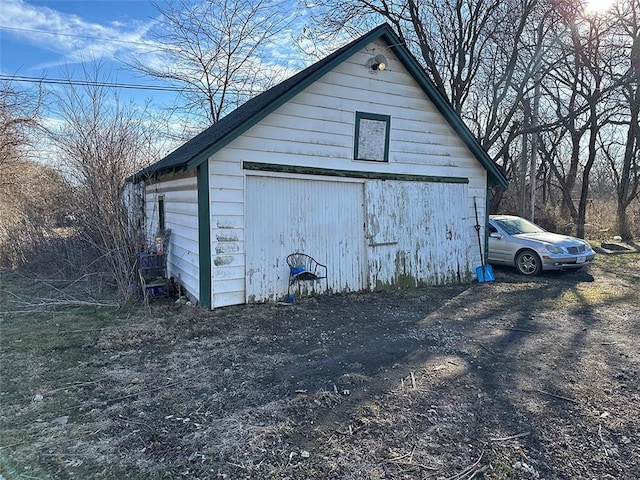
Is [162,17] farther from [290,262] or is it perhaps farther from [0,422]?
[0,422]

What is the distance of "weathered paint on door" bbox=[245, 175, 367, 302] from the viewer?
6.98 m

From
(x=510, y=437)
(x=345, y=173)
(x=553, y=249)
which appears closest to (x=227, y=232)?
(x=345, y=173)

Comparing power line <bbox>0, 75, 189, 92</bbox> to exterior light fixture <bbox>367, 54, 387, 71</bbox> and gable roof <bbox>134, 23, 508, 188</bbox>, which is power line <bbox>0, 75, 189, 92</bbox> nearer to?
gable roof <bbox>134, 23, 508, 188</bbox>

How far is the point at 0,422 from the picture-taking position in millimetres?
3309

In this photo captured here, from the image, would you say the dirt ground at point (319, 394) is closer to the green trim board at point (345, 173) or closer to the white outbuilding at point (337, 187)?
the white outbuilding at point (337, 187)

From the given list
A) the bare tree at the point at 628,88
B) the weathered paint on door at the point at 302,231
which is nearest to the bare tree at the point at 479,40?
the bare tree at the point at 628,88

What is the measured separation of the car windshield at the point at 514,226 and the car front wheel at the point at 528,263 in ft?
2.40

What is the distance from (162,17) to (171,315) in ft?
49.5

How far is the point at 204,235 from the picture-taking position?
21.3 ft

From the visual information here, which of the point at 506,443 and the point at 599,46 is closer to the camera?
the point at 506,443

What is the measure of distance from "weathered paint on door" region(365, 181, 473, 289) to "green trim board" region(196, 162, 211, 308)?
3.08 m

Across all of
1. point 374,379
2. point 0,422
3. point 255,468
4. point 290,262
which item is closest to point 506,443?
point 374,379

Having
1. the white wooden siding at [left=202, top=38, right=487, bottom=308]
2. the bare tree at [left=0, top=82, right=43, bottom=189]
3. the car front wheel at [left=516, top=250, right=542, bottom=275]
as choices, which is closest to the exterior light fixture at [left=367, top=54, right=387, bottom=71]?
the white wooden siding at [left=202, top=38, right=487, bottom=308]

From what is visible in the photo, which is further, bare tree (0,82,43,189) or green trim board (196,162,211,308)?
bare tree (0,82,43,189)
